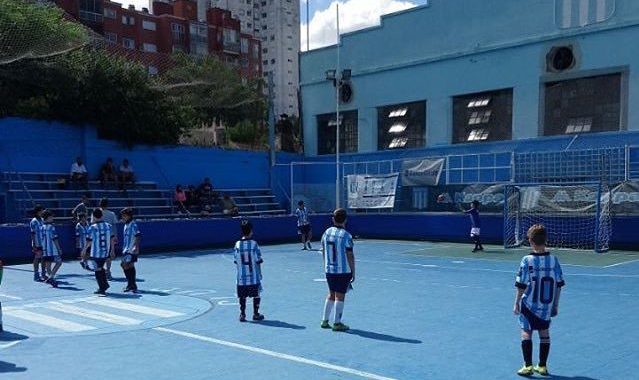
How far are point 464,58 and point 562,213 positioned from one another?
411 inches

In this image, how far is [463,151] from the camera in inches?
1207

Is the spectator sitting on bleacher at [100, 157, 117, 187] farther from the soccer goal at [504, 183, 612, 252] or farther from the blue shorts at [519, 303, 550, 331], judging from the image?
the blue shorts at [519, 303, 550, 331]

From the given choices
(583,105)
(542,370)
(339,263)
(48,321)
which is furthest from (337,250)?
(583,105)

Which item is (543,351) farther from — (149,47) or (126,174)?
(149,47)

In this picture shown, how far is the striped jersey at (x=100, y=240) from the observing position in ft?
46.1

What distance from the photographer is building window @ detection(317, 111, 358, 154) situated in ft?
121

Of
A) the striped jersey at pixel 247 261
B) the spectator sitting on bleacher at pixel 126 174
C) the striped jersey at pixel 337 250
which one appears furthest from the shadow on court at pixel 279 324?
the spectator sitting on bleacher at pixel 126 174

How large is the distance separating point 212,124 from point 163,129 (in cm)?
2384

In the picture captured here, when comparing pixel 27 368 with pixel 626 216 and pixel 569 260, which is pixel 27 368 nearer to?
pixel 569 260

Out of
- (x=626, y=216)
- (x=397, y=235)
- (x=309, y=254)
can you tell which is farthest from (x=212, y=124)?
(x=626, y=216)

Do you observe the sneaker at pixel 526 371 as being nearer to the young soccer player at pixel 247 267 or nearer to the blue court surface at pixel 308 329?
the blue court surface at pixel 308 329

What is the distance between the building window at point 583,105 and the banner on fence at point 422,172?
539 centimetres

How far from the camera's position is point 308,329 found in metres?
10.1

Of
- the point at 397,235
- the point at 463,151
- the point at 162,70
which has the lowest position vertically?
the point at 397,235
